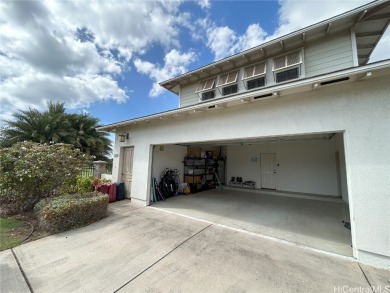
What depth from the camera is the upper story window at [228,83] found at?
711 cm

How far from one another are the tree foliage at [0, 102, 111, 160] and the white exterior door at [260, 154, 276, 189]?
42.1 feet

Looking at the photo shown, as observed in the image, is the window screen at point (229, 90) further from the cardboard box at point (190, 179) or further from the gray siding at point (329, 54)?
the cardboard box at point (190, 179)

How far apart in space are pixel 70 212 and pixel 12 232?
4.06 ft

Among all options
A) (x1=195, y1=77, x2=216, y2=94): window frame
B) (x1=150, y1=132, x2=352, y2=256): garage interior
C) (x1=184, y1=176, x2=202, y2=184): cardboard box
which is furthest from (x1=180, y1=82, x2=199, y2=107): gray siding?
(x1=184, y1=176, x2=202, y2=184): cardboard box

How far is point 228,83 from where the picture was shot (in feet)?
23.3

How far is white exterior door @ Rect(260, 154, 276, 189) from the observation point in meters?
9.51

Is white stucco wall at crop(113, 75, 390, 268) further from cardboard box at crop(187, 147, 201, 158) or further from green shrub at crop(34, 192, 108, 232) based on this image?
cardboard box at crop(187, 147, 201, 158)

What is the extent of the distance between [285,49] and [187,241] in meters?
7.28

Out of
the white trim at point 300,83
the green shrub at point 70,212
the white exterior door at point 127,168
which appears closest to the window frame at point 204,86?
the white trim at point 300,83

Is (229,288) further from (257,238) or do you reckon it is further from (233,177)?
(233,177)

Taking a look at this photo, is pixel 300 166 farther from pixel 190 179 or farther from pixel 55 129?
pixel 55 129

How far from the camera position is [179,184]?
28.3 feet

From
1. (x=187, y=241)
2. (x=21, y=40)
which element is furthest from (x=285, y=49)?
(x=21, y=40)
